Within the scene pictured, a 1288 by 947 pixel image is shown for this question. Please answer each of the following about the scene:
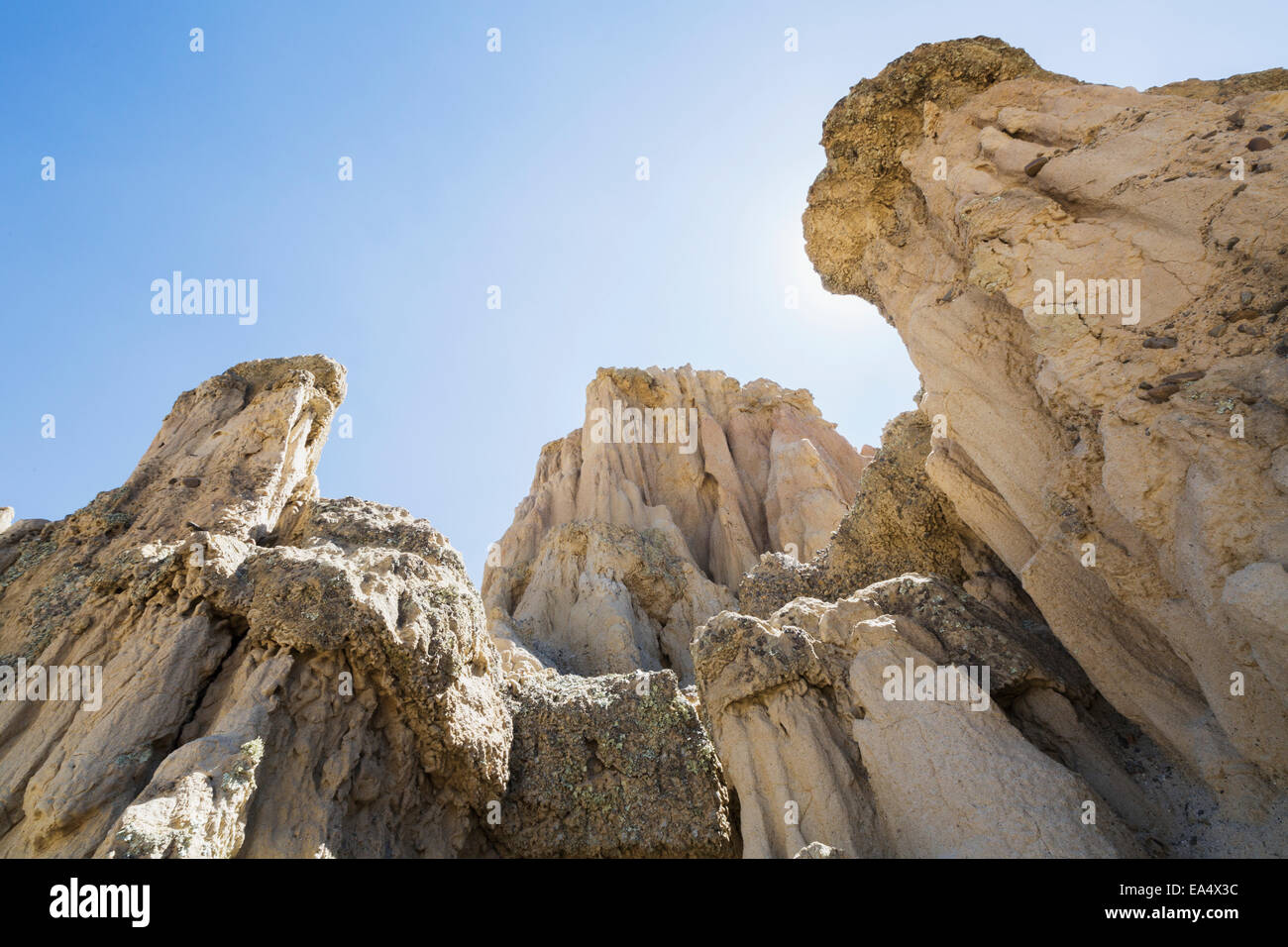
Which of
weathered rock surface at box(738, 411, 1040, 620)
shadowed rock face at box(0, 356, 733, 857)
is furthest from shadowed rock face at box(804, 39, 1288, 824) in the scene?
shadowed rock face at box(0, 356, 733, 857)

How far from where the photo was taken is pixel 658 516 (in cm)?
3312

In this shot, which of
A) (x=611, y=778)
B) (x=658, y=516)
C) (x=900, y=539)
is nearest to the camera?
(x=611, y=778)

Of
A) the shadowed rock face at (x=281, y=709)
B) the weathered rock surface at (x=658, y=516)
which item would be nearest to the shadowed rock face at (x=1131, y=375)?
the shadowed rock face at (x=281, y=709)

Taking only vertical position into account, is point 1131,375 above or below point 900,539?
above

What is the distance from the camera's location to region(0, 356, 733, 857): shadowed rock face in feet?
27.2

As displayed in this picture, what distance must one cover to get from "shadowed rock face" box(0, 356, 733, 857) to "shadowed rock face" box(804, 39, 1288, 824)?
7.45 meters

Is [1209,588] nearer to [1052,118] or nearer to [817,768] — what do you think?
[817,768]

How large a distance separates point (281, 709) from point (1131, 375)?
1245 centimetres

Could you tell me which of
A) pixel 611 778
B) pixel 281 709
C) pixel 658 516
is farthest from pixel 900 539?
pixel 658 516

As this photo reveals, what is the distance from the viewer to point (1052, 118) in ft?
37.6

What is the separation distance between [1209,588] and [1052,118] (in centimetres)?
864

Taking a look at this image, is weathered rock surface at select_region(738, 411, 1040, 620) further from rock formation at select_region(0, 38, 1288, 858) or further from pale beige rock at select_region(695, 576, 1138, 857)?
pale beige rock at select_region(695, 576, 1138, 857)

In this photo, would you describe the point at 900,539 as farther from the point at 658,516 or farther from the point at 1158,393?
the point at 658,516
